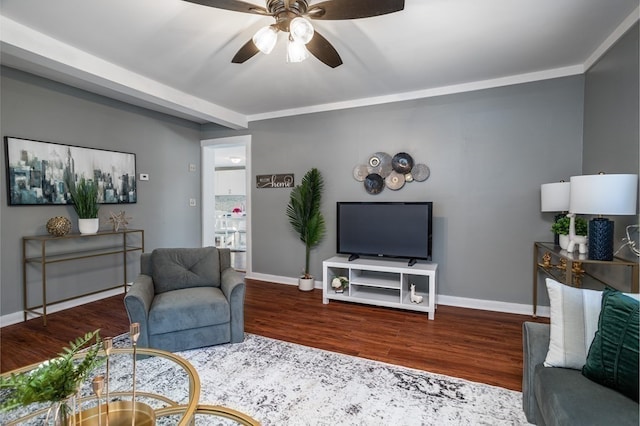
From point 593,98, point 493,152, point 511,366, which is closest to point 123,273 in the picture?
point 511,366

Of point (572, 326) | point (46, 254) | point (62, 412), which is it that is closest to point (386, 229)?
point (572, 326)

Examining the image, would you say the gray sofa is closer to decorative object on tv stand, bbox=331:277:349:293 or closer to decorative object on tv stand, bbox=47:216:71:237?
decorative object on tv stand, bbox=331:277:349:293

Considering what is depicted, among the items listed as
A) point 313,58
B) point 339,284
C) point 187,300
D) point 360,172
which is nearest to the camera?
point 187,300

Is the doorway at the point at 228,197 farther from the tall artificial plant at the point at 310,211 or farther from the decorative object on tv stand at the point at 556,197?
the decorative object on tv stand at the point at 556,197

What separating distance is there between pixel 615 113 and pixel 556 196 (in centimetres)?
76

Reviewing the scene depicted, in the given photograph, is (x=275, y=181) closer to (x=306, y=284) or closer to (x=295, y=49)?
(x=306, y=284)

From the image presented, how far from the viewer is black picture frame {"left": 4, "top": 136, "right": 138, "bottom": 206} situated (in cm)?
307

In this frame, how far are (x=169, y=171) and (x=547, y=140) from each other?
4.93 m

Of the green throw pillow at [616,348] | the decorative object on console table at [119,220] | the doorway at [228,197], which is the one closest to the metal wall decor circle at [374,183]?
the doorway at [228,197]

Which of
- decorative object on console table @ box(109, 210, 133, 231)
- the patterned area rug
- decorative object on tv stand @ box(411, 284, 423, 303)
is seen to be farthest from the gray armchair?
decorative object on tv stand @ box(411, 284, 423, 303)

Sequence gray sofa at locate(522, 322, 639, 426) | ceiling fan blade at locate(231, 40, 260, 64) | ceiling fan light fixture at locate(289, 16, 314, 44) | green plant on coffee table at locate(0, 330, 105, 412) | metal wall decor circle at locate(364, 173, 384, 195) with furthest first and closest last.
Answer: metal wall decor circle at locate(364, 173, 384, 195)
ceiling fan blade at locate(231, 40, 260, 64)
ceiling fan light fixture at locate(289, 16, 314, 44)
gray sofa at locate(522, 322, 639, 426)
green plant on coffee table at locate(0, 330, 105, 412)

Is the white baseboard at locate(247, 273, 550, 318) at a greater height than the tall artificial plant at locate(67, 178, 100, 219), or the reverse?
the tall artificial plant at locate(67, 178, 100, 219)

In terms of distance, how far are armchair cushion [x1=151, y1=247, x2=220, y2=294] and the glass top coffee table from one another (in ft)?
2.12

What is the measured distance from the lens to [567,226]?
2676 millimetres
